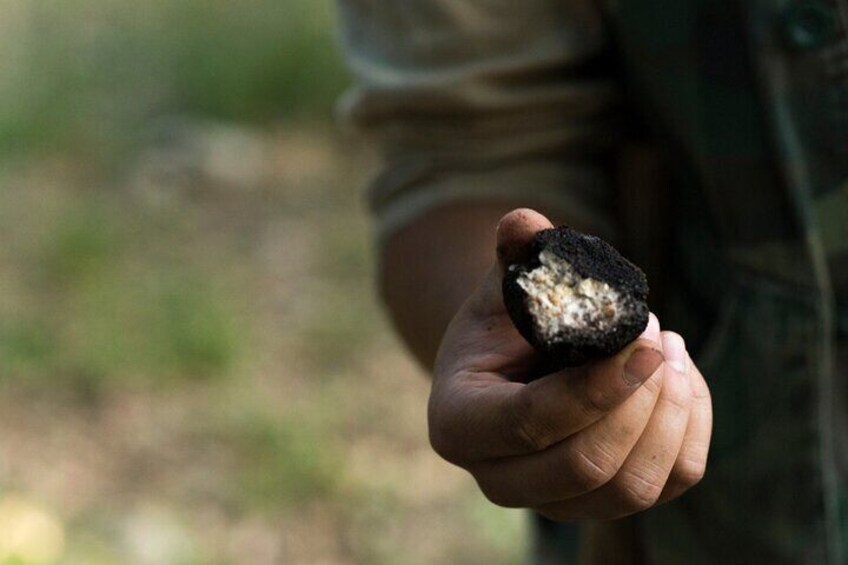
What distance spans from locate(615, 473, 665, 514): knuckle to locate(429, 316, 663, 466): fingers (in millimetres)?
49

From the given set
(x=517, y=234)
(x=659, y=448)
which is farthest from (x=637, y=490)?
(x=517, y=234)

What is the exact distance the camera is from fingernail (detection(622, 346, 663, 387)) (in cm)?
64

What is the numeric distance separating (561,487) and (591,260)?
0.13m

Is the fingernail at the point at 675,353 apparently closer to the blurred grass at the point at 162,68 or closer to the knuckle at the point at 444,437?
the knuckle at the point at 444,437

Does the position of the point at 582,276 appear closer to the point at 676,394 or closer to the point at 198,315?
the point at 676,394

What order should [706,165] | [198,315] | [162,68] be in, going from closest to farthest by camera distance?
[706,165] < [198,315] < [162,68]

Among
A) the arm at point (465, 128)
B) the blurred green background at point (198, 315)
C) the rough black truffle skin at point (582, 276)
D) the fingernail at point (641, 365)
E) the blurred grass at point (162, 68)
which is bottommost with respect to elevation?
the blurred green background at point (198, 315)

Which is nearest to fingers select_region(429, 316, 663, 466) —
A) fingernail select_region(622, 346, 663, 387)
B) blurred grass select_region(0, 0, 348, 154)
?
fingernail select_region(622, 346, 663, 387)

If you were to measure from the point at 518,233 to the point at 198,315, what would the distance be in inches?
77.1

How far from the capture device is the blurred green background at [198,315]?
2.23 m

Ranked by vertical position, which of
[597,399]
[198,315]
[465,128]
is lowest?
[198,315]

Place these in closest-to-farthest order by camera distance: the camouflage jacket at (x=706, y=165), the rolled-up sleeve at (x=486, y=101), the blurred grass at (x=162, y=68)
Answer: the camouflage jacket at (x=706, y=165)
the rolled-up sleeve at (x=486, y=101)
the blurred grass at (x=162, y=68)

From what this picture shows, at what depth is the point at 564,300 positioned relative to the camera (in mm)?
674

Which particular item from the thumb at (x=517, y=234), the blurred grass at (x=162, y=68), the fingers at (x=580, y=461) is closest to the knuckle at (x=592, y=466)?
the fingers at (x=580, y=461)
